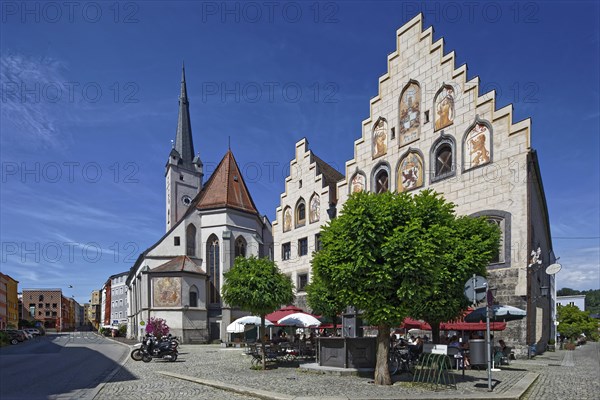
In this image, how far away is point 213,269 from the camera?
54125 millimetres

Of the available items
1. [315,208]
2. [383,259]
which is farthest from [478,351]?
[315,208]

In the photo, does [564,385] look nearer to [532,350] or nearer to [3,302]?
[532,350]

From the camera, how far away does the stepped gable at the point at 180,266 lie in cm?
5019

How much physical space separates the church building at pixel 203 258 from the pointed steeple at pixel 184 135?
10.9m

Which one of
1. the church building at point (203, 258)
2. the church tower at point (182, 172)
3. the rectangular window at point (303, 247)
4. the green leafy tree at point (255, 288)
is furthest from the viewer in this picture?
the church tower at point (182, 172)

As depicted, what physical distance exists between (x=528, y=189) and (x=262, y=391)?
18.2 m

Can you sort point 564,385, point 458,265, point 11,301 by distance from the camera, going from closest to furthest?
point 564,385, point 458,265, point 11,301

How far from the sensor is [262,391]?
1205cm

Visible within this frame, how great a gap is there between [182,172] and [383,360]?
59.3 m

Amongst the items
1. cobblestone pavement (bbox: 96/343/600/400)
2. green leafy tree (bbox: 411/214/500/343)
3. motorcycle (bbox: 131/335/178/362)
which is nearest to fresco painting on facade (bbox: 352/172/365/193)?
green leafy tree (bbox: 411/214/500/343)

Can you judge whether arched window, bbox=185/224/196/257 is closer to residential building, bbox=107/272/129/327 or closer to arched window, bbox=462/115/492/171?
arched window, bbox=462/115/492/171

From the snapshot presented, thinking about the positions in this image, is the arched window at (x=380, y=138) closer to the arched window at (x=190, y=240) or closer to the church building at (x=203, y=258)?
the church building at (x=203, y=258)

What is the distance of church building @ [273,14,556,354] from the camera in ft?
79.8

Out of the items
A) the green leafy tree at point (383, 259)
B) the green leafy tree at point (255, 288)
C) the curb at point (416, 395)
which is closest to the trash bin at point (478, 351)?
the curb at point (416, 395)
